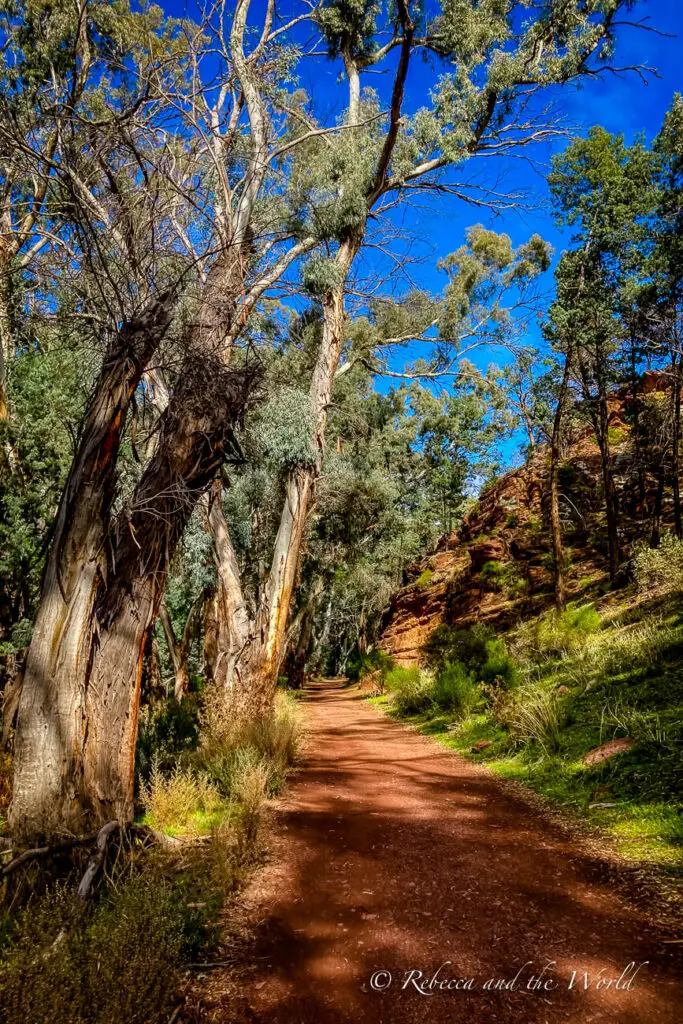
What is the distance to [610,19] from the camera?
9961 mm

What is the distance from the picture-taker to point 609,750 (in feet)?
17.4

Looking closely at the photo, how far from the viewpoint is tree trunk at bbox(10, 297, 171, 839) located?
3721 millimetres

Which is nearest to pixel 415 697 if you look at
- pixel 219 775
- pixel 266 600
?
pixel 266 600

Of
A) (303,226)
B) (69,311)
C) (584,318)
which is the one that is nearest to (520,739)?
(69,311)

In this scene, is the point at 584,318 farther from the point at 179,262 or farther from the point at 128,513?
the point at 128,513

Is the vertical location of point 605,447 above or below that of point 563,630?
above

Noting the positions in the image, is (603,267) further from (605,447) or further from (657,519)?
(657,519)

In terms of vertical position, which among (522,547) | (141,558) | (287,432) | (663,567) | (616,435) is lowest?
(141,558)

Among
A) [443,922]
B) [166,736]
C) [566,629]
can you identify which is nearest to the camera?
[443,922]

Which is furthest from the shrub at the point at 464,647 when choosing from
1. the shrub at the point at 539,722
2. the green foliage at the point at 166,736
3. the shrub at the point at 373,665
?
the green foliage at the point at 166,736

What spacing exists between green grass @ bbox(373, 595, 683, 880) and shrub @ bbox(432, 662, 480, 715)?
7.2 inches

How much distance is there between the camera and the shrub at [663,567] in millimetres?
9445

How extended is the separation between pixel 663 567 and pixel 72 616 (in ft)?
31.4

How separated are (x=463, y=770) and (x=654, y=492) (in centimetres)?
1124
